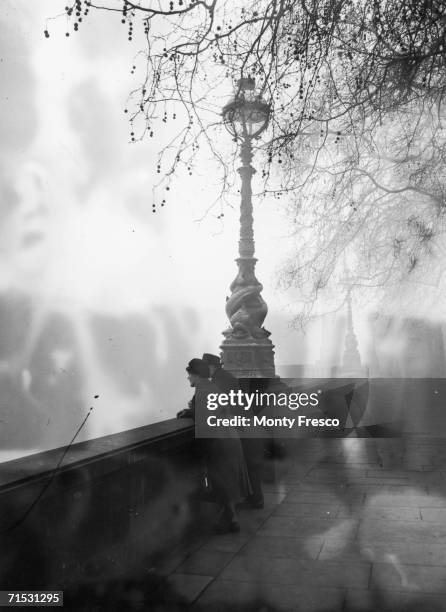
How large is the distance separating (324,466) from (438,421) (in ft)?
22.8

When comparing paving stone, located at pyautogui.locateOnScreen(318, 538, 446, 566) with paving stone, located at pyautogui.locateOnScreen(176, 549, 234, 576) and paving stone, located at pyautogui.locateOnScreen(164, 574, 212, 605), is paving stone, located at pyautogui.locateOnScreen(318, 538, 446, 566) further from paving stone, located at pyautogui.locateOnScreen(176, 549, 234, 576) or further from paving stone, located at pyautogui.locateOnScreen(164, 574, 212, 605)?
paving stone, located at pyautogui.locateOnScreen(164, 574, 212, 605)

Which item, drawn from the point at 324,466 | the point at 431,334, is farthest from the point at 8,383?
the point at 324,466

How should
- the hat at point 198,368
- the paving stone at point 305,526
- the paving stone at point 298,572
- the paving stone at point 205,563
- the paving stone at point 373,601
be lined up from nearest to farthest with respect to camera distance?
the paving stone at point 373,601, the paving stone at point 298,572, the paving stone at point 205,563, the paving stone at point 305,526, the hat at point 198,368

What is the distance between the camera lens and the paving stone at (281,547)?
5.09m

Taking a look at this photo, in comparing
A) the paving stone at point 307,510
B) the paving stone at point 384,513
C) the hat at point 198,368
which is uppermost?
the hat at point 198,368

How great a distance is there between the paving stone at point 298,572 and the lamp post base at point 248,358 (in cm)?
573

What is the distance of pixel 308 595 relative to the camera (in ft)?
13.6

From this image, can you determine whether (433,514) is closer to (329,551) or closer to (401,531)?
(401,531)

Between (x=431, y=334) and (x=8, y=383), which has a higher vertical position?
(x=431, y=334)

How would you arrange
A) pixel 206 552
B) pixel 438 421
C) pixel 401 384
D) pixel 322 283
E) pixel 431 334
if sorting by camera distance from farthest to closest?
pixel 431 334, pixel 401 384, pixel 322 283, pixel 438 421, pixel 206 552

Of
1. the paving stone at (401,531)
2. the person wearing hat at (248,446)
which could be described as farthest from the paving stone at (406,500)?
the person wearing hat at (248,446)

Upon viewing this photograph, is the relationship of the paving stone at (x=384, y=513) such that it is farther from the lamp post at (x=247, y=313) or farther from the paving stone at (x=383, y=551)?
the lamp post at (x=247, y=313)

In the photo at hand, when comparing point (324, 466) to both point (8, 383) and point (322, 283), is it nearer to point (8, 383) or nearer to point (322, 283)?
point (322, 283)

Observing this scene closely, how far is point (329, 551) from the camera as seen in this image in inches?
202
